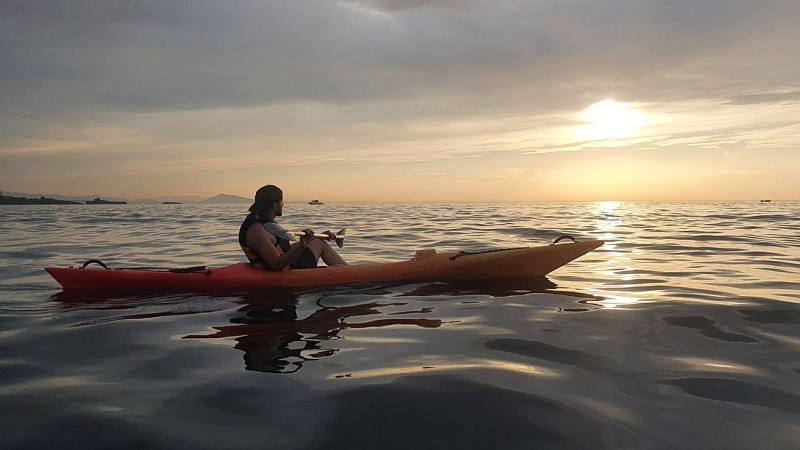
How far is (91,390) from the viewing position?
351 cm

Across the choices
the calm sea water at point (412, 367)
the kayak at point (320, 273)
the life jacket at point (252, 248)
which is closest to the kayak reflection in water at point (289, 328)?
the calm sea water at point (412, 367)

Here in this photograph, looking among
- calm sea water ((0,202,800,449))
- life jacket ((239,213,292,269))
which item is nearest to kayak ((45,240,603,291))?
life jacket ((239,213,292,269))

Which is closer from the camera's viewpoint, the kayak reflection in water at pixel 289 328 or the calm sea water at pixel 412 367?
the calm sea water at pixel 412 367

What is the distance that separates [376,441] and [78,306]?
5.52 meters

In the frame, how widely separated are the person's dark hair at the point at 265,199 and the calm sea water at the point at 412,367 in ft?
4.17

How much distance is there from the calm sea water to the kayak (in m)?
0.26

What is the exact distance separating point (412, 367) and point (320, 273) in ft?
12.9

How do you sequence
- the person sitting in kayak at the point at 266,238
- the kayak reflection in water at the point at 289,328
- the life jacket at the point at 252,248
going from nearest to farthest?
1. the kayak reflection in water at the point at 289,328
2. the person sitting in kayak at the point at 266,238
3. the life jacket at the point at 252,248

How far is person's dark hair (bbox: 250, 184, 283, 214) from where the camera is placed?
7.51 m

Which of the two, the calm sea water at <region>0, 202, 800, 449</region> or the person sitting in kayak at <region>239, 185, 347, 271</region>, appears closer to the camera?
the calm sea water at <region>0, 202, 800, 449</region>

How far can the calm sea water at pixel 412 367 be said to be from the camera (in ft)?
9.37

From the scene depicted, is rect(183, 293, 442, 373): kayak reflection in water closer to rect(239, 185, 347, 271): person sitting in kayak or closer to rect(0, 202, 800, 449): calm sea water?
rect(0, 202, 800, 449): calm sea water

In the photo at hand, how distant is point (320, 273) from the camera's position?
→ 299 inches

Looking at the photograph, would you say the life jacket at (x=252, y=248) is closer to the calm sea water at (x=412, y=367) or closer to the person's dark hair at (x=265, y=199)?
the person's dark hair at (x=265, y=199)
